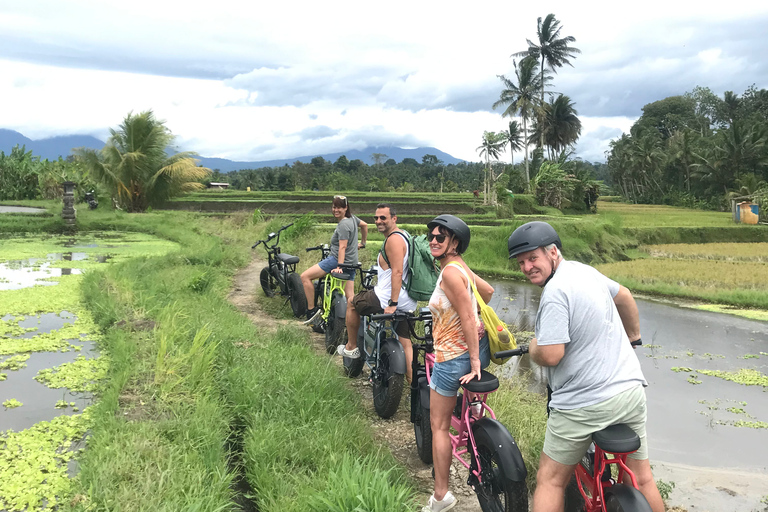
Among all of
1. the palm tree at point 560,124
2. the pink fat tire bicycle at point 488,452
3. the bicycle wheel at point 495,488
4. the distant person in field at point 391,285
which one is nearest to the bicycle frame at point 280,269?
the distant person in field at point 391,285

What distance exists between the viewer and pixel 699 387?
5.65 meters

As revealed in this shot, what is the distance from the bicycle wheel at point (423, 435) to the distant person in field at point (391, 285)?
38 centimetres

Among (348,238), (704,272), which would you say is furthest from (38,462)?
(704,272)

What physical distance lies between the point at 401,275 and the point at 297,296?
312 centimetres

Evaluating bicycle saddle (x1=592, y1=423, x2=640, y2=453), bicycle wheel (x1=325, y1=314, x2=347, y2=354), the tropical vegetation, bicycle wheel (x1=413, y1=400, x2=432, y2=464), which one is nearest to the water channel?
bicycle wheel (x1=413, y1=400, x2=432, y2=464)

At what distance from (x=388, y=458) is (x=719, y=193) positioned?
127ft

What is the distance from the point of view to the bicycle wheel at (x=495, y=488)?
7.59 feet

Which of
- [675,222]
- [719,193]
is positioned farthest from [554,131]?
[675,222]

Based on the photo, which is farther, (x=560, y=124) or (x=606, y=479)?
(x=560, y=124)

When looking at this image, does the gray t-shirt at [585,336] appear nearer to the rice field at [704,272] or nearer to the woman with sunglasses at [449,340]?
the woman with sunglasses at [449,340]

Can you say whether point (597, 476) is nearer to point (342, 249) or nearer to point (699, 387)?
point (342, 249)

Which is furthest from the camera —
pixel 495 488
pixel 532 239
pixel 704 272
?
pixel 704 272

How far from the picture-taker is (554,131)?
139ft

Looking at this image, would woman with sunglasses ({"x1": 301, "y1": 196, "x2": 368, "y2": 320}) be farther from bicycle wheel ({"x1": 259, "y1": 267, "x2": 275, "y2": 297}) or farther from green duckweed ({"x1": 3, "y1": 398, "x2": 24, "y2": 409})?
green duckweed ({"x1": 3, "y1": 398, "x2": 24, "y2": 409})
